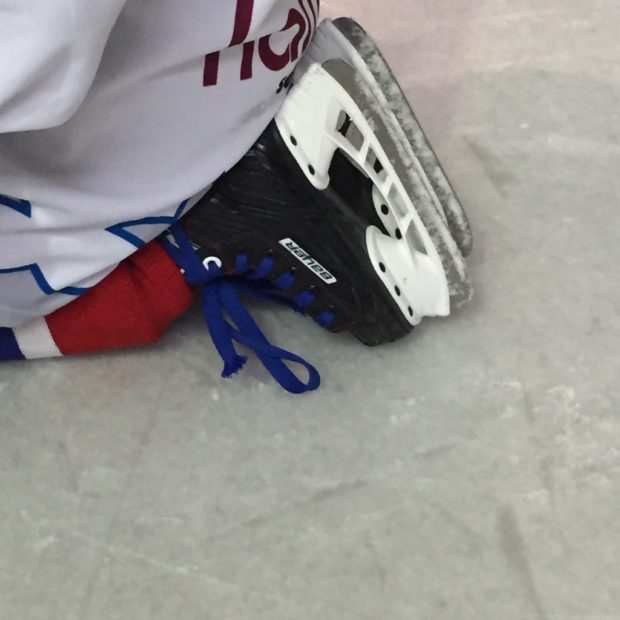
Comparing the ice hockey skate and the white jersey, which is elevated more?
the white jersey

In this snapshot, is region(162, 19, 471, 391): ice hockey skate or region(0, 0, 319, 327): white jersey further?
region(162, 19, 471, 391): ice hockey skate

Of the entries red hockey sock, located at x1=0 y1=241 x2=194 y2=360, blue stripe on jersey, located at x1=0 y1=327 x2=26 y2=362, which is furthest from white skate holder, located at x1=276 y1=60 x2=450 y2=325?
blue stripe on jersey, located at x1=0 y1=327 x2=26 y2=362

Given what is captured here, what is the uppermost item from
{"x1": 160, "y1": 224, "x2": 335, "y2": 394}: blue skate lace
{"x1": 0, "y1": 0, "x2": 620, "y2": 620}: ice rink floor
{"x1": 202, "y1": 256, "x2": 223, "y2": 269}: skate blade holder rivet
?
{"x1": 202, "y1": 256, "x2": 223, "y2": 269}: skate blade holder rivet

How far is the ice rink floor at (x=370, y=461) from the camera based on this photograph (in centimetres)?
58

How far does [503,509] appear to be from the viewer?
0.60 meters

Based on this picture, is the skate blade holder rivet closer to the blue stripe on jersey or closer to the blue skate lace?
the blue skate lace

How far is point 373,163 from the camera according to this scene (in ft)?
2.11

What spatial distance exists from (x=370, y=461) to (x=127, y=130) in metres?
0.29

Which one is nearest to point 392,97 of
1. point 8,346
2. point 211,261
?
point 211,261

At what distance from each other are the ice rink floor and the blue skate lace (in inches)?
1.0

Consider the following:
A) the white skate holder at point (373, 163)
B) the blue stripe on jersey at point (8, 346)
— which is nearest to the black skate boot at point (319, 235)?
the white skate holder at point (373, 163)

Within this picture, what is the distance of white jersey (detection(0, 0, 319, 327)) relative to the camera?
507mm

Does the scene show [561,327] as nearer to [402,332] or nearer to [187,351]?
[402,332]

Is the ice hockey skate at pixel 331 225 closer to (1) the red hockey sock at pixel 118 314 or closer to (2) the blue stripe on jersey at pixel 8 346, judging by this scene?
(1) the red hockey sock at pixel 118 314
